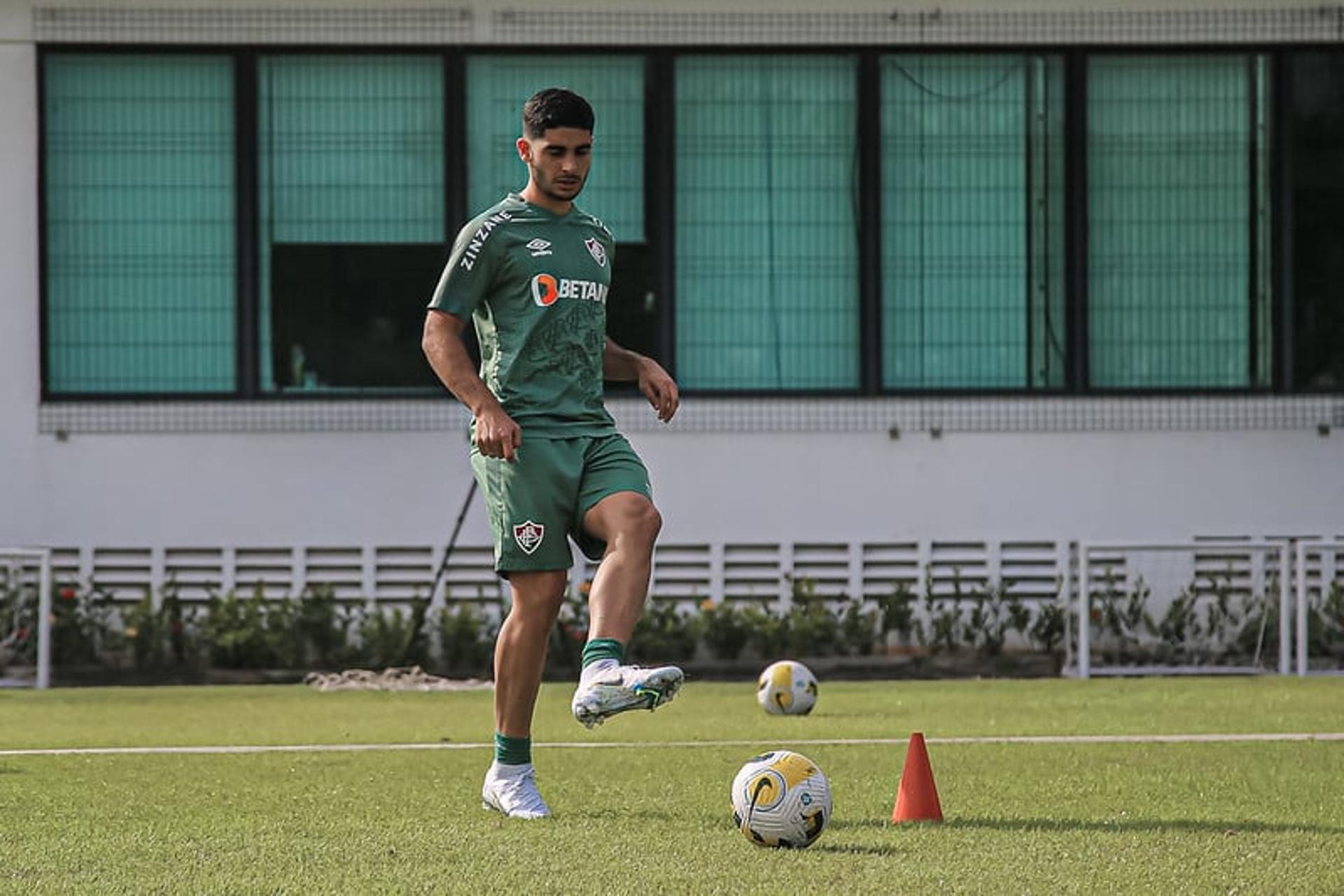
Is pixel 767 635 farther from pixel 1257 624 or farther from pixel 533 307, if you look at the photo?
pixel 533 307

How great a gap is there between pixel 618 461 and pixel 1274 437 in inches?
465

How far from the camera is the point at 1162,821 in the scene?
8.10 metres

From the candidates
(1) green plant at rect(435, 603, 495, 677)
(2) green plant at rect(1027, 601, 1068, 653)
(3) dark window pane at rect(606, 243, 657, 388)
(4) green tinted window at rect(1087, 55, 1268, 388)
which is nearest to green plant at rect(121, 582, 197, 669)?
(1) green plant at rect(435, 603, 495, 677)

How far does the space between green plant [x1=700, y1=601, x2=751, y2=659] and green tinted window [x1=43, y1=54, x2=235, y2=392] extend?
13.3ft

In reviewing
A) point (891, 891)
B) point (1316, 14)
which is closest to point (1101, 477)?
point (1316, 14)

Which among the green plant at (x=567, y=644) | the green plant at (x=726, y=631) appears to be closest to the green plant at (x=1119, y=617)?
the green plant at (x=726, y=631)

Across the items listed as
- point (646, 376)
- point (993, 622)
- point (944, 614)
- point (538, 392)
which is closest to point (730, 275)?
point (944, 614)

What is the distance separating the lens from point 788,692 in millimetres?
13438

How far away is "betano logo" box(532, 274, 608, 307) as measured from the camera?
332 inches

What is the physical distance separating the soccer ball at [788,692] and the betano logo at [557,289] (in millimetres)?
5216

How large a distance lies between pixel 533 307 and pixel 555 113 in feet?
2.06

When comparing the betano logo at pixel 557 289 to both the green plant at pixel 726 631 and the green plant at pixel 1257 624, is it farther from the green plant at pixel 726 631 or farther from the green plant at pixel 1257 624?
the green plant at pixel 1257 624

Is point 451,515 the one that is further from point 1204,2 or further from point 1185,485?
point 1204,2

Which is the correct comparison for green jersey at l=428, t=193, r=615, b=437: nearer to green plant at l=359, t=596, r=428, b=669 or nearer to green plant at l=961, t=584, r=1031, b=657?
green plant at l=359, t=596, r=428, b=669
